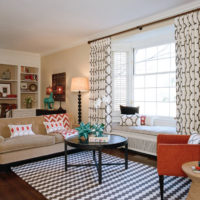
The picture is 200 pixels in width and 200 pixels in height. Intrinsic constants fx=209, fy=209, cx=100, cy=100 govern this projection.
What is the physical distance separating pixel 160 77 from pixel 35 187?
3423 millimetres

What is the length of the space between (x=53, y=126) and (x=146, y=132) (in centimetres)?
186

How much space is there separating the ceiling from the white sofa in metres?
2.15

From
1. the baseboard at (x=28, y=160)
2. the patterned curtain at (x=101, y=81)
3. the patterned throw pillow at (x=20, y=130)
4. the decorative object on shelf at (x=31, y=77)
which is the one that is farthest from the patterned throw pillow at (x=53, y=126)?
the decorative object on shelf at (x=31, y=77)

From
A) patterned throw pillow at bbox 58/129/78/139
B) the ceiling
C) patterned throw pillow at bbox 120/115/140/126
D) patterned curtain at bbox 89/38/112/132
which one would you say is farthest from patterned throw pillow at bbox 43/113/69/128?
the ceiling

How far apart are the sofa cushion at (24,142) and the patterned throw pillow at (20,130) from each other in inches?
8.0

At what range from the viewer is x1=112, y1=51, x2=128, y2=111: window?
5086 mm

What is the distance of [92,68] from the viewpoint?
5000 millimetres

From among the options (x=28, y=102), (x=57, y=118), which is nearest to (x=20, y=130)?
(x=57, y=118)

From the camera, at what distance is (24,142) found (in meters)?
3.44

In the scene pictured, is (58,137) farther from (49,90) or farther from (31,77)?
(31,77)

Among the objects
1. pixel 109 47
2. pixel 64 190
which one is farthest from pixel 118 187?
pixel 109 47

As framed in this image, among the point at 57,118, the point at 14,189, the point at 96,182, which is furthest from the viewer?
the point at 57,118

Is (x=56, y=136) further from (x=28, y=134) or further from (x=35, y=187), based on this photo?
(x=35, y=187)

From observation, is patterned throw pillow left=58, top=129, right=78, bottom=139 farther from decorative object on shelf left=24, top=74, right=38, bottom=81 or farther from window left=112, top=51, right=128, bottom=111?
decorative object on shelf left=24, top=74, right=38, bottom=81
